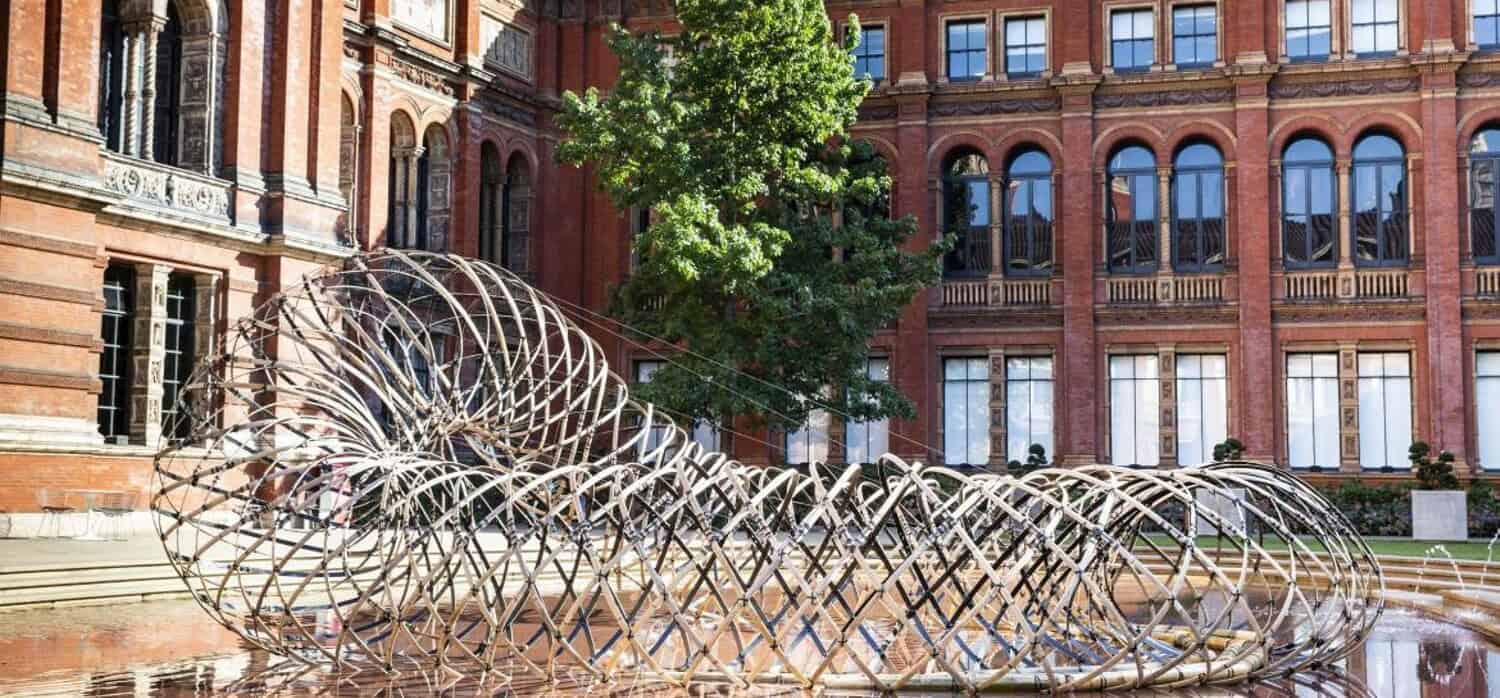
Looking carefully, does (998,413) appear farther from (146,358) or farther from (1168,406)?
(146,358)

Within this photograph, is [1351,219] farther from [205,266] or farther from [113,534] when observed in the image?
[113,534]

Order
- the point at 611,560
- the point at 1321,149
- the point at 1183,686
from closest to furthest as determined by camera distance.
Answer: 1. the point at 611,560
2. the point at 1183,686
3. the point at 1321,149

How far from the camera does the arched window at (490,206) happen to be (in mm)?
40000

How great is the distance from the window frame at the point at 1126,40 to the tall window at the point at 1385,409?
8.79 m

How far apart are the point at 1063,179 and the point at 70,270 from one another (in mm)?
23889

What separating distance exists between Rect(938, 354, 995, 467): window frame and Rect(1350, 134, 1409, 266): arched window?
947 cm

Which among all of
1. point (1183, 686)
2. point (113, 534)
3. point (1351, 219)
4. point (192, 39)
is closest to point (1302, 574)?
point (1183, 686)

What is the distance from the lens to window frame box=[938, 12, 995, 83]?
4094 centimetres

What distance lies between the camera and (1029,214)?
4091cm

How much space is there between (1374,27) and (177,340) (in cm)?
2829

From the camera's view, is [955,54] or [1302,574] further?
[955,54]

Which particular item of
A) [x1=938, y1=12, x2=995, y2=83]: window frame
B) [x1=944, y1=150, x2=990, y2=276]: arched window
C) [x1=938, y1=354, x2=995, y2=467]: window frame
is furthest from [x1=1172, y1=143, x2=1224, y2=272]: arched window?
[x1=938, y1=354, x2=995, y2=467]: window frame

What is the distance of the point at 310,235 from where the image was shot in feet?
101

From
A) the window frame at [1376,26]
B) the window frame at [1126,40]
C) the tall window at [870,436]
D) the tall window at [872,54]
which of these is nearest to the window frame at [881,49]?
the tall window at [872,54]
